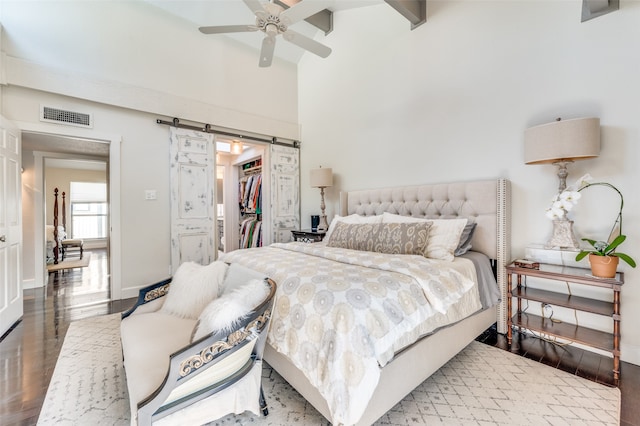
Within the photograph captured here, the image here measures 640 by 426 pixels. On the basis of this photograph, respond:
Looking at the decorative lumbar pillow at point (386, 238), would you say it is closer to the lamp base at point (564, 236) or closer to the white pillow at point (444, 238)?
the white pillow at point (444, 238)

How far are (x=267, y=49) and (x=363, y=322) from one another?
261 centimetres

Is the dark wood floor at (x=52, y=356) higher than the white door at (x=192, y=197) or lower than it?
lower

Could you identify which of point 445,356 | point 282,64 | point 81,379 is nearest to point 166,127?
point 282,64

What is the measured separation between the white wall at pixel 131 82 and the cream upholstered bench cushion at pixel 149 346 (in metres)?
2.19

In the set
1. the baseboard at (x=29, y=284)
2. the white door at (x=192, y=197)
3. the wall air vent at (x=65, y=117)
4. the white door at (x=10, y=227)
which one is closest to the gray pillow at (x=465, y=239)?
the white door at (x=192, y=197)

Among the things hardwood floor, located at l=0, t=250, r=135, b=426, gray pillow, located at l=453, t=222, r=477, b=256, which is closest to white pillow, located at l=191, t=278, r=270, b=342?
hardwood floor, located at l=0, t=250, r=135, b=426

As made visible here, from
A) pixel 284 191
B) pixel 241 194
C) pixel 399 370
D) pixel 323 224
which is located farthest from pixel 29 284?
pixel 399 370

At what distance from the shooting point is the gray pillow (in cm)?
238

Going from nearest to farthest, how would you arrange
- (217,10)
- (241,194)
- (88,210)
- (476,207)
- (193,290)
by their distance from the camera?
(193,290) < (476,207) < (217,10) < (241,194) < (88,210)

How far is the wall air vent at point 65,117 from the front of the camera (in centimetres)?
299

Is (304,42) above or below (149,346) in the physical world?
above

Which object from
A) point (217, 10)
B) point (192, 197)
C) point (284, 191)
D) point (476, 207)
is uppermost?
point (217, 10)

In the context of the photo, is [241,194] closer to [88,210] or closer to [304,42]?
[304,42]

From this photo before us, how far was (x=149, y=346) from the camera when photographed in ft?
4.48
